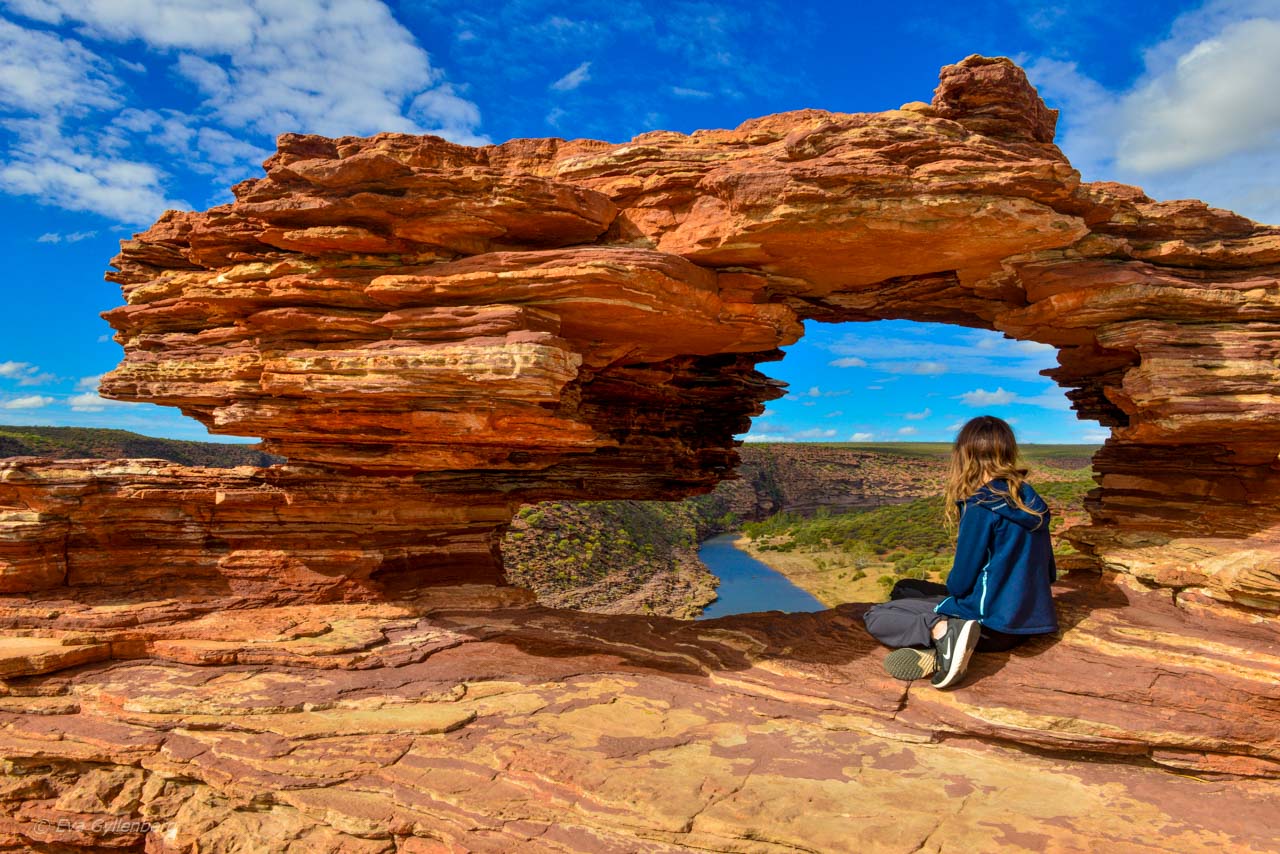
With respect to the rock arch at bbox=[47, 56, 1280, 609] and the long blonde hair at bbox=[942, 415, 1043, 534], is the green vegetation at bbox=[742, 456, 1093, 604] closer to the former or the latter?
the rock arch at bbox=[47, 56, 1280, 609]

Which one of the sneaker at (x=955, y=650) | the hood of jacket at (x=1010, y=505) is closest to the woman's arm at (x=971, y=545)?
the hood of jacket at (x=1010, y=505)

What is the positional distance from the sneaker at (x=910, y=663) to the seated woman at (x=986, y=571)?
0.04 ft

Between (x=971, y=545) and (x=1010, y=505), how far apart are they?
0.72 m

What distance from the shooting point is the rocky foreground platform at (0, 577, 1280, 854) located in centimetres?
690

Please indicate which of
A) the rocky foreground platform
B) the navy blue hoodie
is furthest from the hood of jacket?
the rocky foreground platform

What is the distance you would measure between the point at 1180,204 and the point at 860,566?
34.3m

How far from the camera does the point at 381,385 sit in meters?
10.6

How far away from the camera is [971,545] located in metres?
9.18

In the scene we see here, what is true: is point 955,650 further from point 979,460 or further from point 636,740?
point 636,740

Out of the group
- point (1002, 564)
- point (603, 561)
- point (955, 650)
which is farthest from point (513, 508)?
point (603, 561)

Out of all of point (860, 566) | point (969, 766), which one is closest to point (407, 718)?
point (969, 766)

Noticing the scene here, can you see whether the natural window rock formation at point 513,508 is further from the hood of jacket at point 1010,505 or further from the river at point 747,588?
the river at point 747,588

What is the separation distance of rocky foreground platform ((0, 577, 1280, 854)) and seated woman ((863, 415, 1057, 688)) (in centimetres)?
42

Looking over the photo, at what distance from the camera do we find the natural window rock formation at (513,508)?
7660mm
